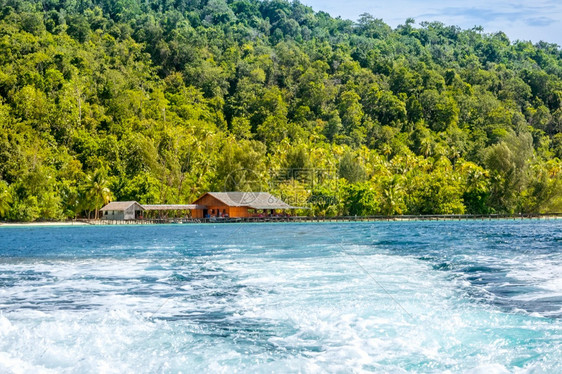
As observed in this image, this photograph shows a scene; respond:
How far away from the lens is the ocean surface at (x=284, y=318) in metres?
7.32

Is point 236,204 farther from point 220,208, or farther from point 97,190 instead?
point 97,190

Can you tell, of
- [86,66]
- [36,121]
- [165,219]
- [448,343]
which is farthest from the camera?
[86,66]

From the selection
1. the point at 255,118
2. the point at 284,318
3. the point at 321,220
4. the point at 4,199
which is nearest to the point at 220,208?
the point at 321,220

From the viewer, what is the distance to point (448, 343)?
26.2 ft

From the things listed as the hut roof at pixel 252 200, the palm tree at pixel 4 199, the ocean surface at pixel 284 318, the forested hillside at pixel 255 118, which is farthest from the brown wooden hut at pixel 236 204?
the ocean surface at pixel 284 318

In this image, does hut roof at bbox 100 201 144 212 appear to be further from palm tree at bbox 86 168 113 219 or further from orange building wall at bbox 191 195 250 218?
orange building wall at bbox 191 195 250 218

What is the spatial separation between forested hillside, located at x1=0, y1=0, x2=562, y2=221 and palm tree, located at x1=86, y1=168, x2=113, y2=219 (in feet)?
0.40

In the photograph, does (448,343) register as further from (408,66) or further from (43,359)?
(408,66)

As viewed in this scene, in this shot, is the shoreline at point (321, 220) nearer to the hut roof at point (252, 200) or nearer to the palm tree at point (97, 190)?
the hut roof at point (252, 200)

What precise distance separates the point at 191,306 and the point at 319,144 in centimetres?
8249

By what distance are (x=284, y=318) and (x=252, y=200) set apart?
5575 cm

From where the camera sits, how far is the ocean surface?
7320 millimetres

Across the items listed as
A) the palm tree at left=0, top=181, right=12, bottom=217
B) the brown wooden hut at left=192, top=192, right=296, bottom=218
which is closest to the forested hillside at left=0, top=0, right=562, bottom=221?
the palm tree at left=0, top=181, right=12, bottom=217

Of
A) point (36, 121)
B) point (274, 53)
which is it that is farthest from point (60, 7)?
point (36, 121)
